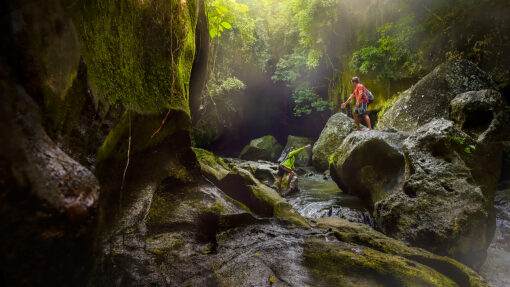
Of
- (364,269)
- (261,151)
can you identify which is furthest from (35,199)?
(261,151)

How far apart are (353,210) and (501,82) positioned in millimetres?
5487

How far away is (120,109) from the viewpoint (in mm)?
2010

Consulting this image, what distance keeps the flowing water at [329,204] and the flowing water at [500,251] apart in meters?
1.91

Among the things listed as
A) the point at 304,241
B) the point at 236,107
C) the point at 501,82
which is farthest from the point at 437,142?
the point at 236,107

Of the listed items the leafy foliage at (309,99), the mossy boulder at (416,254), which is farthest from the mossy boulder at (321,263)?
the leafy foliage at (309,99)

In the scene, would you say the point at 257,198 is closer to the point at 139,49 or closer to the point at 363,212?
the point at 363,212

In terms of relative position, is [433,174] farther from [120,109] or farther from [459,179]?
[120,109]

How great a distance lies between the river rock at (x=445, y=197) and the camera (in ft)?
11.4

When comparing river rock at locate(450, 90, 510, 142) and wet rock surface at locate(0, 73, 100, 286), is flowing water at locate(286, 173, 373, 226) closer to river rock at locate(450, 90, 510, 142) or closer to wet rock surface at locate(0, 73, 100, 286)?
river rock at locate(450, 90, 510, 142)

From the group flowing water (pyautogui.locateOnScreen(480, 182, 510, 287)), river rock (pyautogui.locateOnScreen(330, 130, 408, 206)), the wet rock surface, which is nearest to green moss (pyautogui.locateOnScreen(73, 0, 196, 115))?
the wet rock surface

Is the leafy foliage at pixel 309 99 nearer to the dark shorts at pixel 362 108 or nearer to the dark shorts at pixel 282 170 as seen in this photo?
the dark shorts at pixel 362 108

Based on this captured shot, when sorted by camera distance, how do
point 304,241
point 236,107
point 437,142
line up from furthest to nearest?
point 236,107 → point 437,142 → point 304,241

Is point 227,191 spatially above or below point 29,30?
below

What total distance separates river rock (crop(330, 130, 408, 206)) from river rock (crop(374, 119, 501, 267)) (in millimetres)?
387
